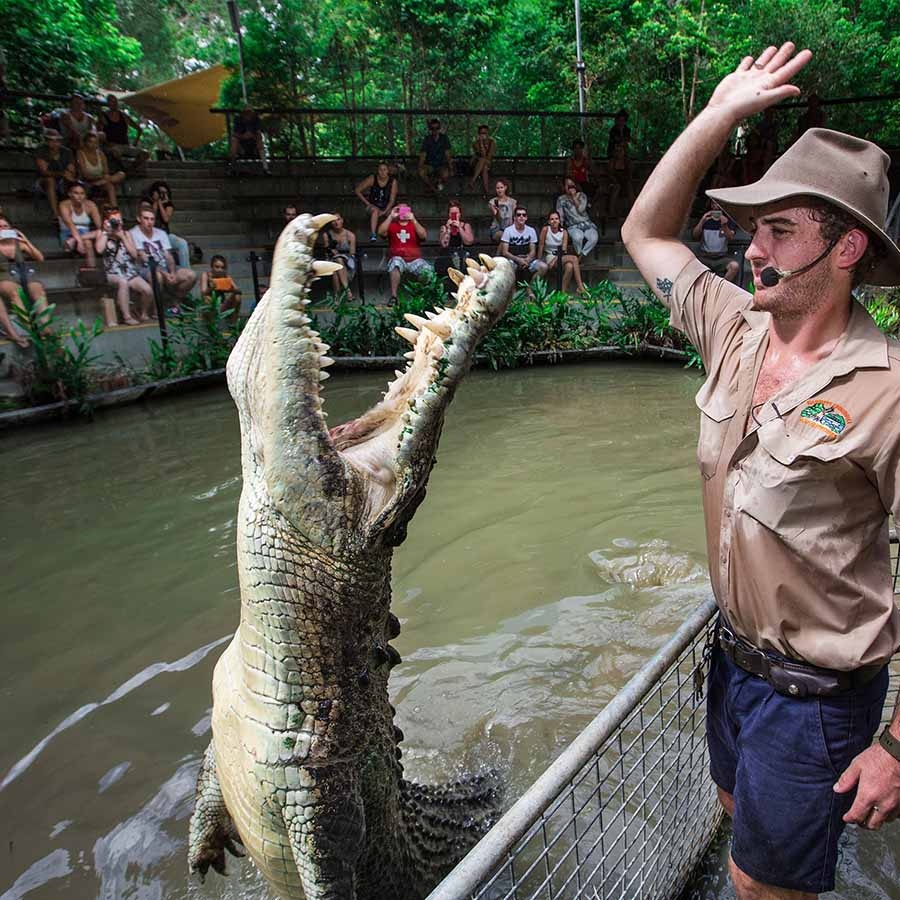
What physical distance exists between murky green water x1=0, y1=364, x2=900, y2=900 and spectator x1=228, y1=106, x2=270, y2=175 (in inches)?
371

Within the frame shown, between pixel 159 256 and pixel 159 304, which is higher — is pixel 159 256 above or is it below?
above

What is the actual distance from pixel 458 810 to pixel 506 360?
7.81 meters

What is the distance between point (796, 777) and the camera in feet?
5.22

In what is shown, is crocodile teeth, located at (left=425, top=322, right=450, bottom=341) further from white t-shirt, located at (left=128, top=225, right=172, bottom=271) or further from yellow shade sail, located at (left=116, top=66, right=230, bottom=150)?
yellow shade sail, located at (left=116, top=66, right=230, bottom=150)

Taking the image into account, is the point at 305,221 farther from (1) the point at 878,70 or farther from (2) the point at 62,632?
(1) the point at 878,70

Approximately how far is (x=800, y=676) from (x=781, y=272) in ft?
2.82

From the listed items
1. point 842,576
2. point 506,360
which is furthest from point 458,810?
point 506,360

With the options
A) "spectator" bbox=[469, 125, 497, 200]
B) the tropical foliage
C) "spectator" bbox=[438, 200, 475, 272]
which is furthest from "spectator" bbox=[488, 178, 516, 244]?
the tropical foliage

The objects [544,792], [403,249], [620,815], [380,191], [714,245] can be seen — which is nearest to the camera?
[544,792]

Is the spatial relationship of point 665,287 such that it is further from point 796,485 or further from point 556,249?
point 556,249

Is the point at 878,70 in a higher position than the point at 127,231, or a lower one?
higher

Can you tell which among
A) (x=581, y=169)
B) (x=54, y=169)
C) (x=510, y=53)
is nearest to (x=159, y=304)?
(x=54, y=169)

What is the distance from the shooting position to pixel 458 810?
8.27 feet

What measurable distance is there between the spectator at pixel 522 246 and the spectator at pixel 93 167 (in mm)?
5871
